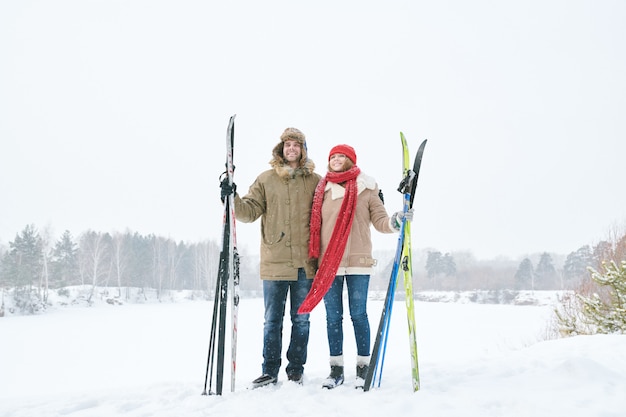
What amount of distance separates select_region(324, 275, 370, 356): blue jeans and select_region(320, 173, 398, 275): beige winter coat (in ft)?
0.23

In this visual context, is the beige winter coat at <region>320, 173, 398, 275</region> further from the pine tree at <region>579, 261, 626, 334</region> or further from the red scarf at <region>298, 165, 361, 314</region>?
the pine tree at <region>579, 261, 626, 334</region>

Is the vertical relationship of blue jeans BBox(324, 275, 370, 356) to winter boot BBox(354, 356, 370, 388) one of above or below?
above

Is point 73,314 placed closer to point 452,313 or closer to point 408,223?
point 452,313

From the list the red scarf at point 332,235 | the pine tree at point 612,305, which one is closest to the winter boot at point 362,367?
the red scarf at point 332,235

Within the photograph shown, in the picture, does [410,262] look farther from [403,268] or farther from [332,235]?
[332,235]

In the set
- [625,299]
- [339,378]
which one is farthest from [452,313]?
[339,378]

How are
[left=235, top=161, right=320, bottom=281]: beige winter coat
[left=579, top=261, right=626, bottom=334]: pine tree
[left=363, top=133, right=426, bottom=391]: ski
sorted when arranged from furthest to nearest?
[left=579, top=261, right=626, bottom=334]: pine tree < [left=235, top=161, right=320, bottom=281]: beige winter coat < [left=363, top=133, right=426, bottom=391]: ski

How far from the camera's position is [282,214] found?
308 cm

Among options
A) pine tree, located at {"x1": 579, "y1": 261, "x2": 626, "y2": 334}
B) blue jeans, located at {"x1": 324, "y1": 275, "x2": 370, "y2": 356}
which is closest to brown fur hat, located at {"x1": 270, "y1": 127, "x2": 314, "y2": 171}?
blue jeans, located at {"x1": 324, "y1": 275, "x2": 370, "y2": 356}

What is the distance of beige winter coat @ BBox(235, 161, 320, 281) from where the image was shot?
2.98 metres

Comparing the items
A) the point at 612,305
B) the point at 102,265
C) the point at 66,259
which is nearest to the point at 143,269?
the point at 102,265

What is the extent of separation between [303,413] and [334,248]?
103cm

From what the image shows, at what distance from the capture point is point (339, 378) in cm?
290

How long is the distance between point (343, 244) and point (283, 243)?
449 millimetres
